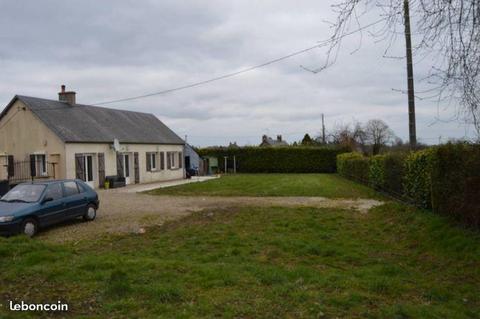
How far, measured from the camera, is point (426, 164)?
1330 cm

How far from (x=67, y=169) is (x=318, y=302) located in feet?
73.6

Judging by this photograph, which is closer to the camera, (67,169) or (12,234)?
(12,234)

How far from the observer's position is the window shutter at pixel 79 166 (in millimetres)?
26494

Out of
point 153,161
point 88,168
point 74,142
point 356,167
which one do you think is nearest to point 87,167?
point 88,168

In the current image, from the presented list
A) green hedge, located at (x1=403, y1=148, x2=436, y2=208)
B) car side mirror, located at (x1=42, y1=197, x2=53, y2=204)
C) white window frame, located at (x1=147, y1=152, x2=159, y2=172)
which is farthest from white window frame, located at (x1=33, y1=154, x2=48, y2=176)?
green hedge, located at (x1=403, y1=148, x2=436, y2=208)

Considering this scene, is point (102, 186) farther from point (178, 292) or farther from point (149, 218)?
point (178, 292)

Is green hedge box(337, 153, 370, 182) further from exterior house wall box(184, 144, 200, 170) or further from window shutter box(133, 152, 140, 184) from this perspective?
window shutter box(133, 152, 140, 184)

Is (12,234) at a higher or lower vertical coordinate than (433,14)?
lower

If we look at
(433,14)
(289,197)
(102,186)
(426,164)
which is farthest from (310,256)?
(102,186)

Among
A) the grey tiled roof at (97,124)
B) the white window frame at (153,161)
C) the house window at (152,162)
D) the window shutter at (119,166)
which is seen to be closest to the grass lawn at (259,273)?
the grey tiled roof at (97,124)

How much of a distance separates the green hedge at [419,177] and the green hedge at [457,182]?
68 cm

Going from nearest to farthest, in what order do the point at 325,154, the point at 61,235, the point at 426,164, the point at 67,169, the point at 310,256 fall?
the point at 310,256
the point at 61,235
the point at 426,164
the point at 67,169
the point at 325,154

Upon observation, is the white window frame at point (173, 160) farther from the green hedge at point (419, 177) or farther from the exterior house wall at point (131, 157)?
the green hedge at point (419, 177)

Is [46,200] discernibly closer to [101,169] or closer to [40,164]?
[40,164]
